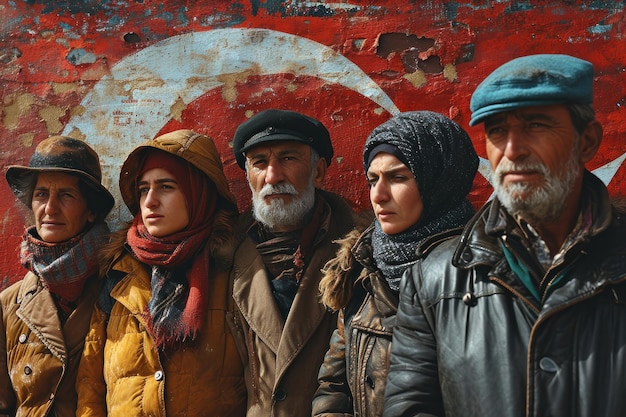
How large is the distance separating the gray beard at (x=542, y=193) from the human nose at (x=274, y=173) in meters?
1.87

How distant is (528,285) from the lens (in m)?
2.76

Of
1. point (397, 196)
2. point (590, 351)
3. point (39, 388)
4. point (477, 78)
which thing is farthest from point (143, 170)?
point (590, 351)

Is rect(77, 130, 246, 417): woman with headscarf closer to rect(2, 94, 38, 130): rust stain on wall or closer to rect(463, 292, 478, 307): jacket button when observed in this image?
rect(2, 94, 38, 130): rust stain on wall

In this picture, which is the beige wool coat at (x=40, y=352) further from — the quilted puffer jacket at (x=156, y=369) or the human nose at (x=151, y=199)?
the human nose at (x=151, y=199)

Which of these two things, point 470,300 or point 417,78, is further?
point 417,78

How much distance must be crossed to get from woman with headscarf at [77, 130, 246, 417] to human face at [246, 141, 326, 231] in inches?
11.6

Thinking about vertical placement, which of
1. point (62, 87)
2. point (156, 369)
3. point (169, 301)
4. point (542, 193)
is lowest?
point (156, 369)

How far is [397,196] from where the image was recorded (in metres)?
3.76

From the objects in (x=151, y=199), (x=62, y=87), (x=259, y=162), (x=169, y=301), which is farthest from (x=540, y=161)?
(x=62, y=87)

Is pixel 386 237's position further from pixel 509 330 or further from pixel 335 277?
pixel 509 330

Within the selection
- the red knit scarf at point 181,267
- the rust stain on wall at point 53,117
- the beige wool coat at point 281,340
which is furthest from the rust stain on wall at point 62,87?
the beige wool coat at point 281,340

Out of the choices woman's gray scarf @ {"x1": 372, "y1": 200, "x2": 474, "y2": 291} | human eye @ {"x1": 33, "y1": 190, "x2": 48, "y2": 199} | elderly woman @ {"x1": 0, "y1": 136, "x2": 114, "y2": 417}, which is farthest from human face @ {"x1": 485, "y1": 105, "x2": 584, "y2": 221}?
human eye @ {"x1": 33, "y1": 190, "x2": 48, "y2": 199}

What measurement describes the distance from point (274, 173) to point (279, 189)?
10 centimetres

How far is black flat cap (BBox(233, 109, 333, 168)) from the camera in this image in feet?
15.1
